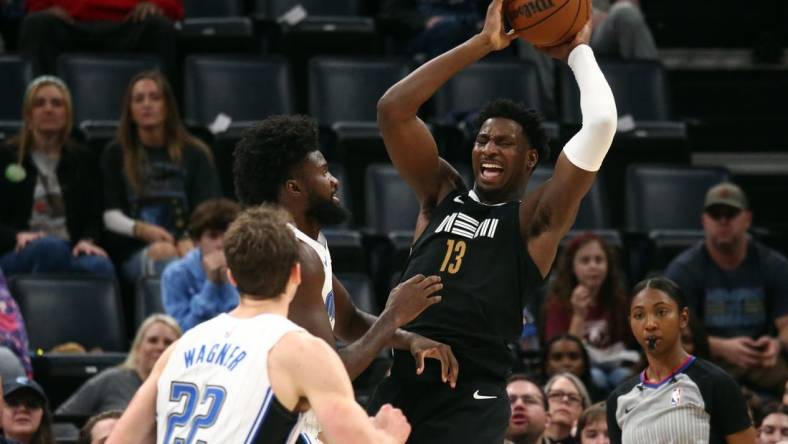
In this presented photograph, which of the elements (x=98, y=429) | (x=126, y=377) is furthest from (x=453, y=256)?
(x=126, y=377)

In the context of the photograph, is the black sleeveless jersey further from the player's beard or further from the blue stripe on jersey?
the blue stripe on jersey

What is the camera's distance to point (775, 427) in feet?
22.9

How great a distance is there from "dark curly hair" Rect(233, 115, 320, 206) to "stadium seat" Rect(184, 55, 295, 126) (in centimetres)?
462

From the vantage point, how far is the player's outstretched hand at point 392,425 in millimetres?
3957

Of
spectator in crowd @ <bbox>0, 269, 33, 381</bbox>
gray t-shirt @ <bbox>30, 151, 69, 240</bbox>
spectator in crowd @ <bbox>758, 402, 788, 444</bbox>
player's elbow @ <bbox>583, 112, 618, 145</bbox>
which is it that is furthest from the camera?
gray t-shirt @ <bbox>30, 151, 69, 240</bbox>

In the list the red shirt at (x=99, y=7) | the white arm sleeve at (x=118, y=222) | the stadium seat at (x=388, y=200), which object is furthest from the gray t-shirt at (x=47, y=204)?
the stadium seat at (x=388, y=200)

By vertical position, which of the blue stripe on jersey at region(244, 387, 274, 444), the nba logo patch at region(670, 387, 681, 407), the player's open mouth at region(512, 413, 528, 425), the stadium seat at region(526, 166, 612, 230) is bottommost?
the player's open mouth at region(512, 413, 528, 425)

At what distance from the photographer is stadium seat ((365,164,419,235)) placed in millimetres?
9109

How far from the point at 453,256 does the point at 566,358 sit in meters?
2.84

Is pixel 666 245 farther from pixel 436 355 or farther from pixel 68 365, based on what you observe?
pixel 436 355

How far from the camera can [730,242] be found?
869 cm

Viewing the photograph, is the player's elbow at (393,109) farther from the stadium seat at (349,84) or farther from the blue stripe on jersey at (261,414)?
the stadium seat at (349,84)

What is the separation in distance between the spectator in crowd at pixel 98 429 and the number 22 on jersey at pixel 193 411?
7.79 ft

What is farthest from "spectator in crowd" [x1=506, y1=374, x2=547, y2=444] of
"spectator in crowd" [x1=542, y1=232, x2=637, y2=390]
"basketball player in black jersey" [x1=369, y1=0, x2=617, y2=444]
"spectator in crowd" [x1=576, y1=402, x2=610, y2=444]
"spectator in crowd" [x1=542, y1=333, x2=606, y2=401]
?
"basketball player in black jersey" [x1=369, y1=0, x2=617, y2=444]
